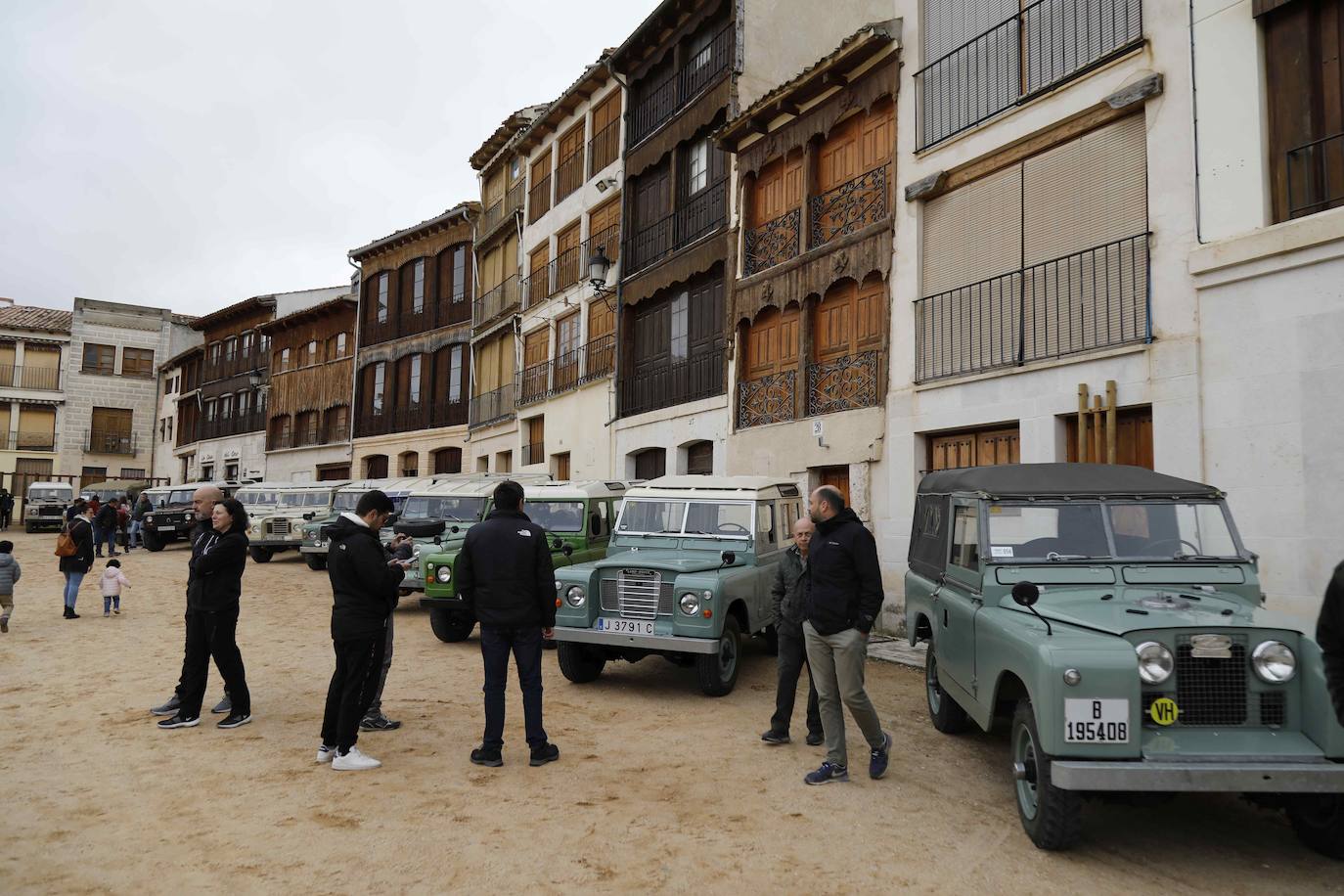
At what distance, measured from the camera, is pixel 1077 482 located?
606 centimetres

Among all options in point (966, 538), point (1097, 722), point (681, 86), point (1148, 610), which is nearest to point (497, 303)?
point (681, 86)

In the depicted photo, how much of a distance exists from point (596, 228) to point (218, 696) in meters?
17.0

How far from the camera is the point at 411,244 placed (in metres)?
32.4

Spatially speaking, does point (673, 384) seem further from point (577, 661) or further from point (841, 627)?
point (841, 627)

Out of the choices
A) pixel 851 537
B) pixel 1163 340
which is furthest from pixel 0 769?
pixel 1163 340

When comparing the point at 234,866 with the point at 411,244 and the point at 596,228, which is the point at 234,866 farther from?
the point at 411,244

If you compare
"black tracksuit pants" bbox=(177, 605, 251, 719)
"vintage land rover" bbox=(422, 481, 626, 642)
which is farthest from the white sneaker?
"vintage land rover" bbox=(422, 481, 626, 642)

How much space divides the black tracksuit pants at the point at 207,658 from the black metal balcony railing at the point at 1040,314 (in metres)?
9.03

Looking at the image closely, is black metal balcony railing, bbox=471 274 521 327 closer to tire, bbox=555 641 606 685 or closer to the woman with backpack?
the woman with backpack

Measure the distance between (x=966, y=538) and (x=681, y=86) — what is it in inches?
626

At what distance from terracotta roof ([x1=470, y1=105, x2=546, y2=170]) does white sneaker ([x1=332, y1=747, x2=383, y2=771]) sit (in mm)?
23441

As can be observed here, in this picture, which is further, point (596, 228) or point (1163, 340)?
point (596, 228)

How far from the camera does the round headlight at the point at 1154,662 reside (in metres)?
4.40

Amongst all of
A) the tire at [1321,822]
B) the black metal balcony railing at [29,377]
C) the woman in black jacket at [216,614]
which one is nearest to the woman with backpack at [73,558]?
the woman in black jacket at [216,614]
